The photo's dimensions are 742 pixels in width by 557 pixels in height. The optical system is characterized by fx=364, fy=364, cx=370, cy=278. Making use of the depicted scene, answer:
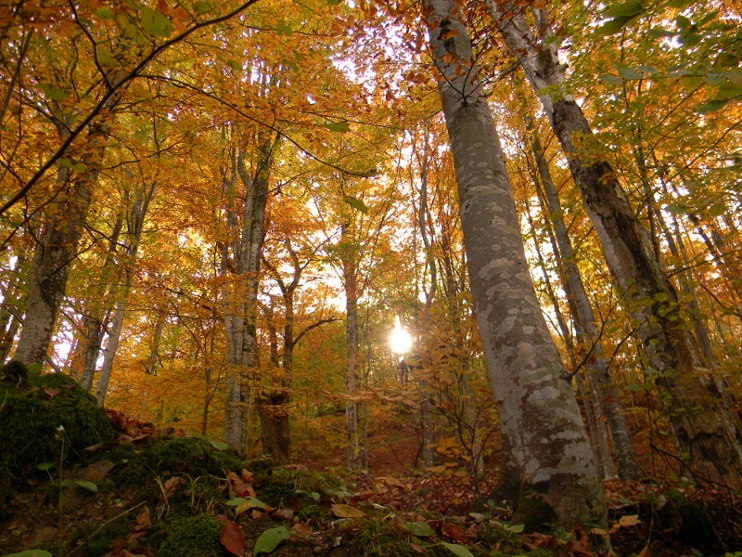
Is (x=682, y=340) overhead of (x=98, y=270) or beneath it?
beneath

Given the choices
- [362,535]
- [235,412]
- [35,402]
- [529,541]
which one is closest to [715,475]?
[529,541]

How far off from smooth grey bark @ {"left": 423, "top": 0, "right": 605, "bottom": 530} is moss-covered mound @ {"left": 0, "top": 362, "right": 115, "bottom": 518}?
2.26 metres

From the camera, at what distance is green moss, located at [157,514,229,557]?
1302 mm

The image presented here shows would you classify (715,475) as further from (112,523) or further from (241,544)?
(112,523)

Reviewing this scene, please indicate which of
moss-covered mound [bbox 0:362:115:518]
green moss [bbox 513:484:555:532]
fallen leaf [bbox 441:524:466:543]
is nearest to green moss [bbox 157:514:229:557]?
moss-covered mound [bbox 0:362:115:518]

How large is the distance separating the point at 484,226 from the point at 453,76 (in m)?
1.49

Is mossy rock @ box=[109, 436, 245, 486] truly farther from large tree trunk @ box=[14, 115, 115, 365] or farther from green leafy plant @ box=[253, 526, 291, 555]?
large tree trunk @ box=[14, 115, 115, 365]

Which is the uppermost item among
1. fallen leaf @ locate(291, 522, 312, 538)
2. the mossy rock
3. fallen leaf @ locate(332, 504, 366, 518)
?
the mossy rock

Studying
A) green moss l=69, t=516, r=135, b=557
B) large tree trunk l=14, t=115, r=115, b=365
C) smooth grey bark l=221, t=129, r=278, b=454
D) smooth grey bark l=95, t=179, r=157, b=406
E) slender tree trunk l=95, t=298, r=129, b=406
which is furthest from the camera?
slender tree trunk l=95, t=298, r=129, b=406

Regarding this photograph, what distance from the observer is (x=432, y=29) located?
3.23m

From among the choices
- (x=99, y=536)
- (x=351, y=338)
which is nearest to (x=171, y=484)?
(x=99, y=536)

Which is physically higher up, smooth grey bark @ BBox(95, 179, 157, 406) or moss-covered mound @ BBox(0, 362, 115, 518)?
smooth grey bark @ BBox(95, 179, 157, 406)

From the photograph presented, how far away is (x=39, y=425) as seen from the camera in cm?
175

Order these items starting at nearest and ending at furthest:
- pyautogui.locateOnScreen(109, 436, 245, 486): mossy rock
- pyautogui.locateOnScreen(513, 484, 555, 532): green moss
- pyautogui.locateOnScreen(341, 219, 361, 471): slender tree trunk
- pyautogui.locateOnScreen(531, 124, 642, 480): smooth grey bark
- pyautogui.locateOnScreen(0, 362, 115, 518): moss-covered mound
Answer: pyautogui.locateOnScreen(0, 362, 115, 518): moss-covered mound < pyautogui.locateOnScreen(109, 436, 245, 486): mossy rock < pyautogui.locateOnScreen(513, 484, 555, 532): green moss < pyautogui.locateOnScreen(531, 124, 642, 480): smooth grey bark < pyautogui.locateOnScreen(341, 219, 361, 471): slender tree trunk
